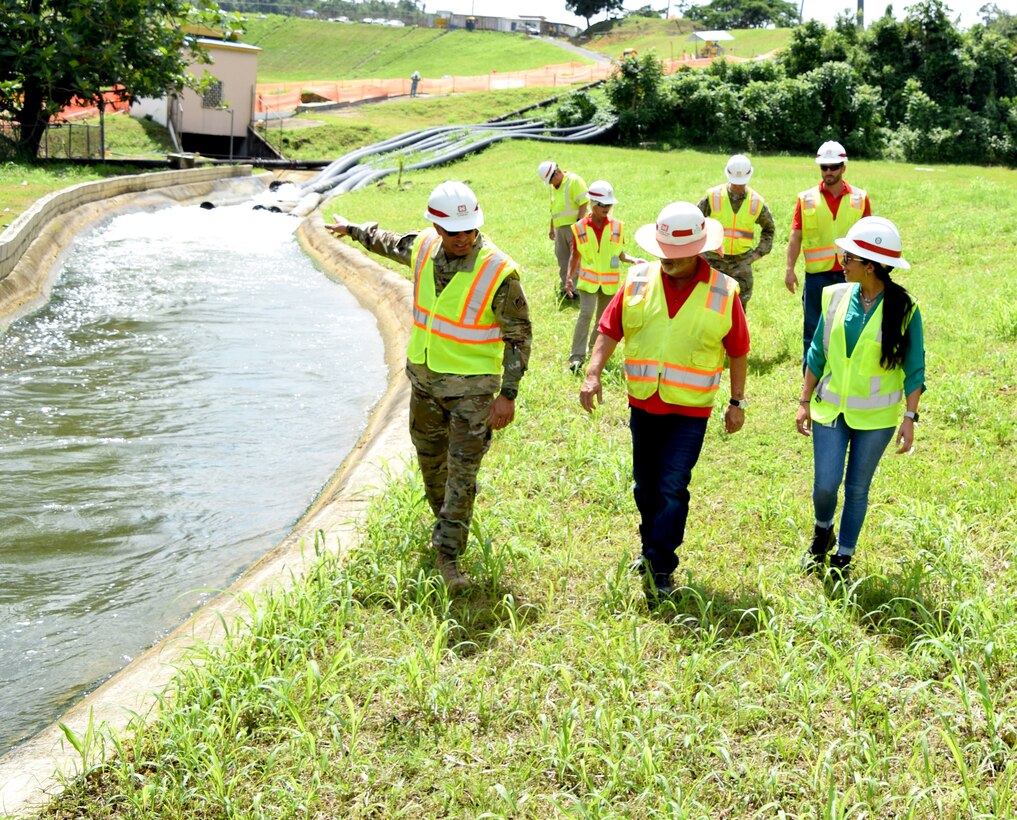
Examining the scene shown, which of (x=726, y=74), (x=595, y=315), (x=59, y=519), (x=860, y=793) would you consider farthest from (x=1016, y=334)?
(x=726, y=74)

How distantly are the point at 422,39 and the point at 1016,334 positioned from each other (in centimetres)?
8755

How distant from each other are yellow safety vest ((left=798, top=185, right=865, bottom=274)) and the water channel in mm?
4507

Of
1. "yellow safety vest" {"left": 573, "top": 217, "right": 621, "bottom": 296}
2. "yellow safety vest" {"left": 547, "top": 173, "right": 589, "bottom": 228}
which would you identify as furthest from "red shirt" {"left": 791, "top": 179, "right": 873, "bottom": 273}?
"yellow safety vest" {"left": 547, "top": 173, "right": 589, "bottom": 228}

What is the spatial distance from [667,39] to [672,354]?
87863 millimetres

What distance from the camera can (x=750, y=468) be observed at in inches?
315

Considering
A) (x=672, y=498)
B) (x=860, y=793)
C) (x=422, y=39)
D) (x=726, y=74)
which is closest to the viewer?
(x=860, y=793)

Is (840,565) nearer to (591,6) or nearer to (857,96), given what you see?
(857,96)

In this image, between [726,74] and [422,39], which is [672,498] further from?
[422,39]

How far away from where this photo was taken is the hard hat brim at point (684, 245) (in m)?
5.66

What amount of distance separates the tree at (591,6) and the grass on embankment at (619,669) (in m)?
106

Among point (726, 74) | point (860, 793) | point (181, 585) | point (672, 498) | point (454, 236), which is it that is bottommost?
point (181, 585)

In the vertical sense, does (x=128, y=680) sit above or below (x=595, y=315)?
below

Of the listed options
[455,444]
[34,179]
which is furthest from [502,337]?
[34,179]

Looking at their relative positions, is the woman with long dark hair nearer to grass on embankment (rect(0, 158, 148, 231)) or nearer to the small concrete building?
grass on embankment (rect(0, 158, 148, 231))
